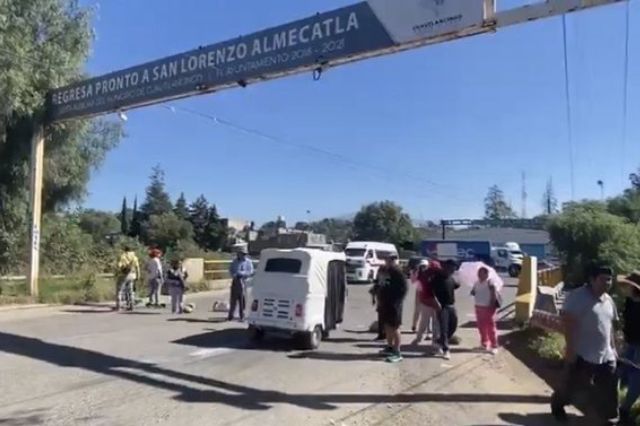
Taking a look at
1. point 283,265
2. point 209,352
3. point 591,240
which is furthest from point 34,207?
point 591,240

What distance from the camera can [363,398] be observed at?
8.18 meters

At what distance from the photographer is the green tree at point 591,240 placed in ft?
77.1

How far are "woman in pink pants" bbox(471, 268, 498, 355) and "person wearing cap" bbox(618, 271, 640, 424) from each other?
449cm

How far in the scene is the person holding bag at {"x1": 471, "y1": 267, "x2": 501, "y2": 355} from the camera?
12.1 m

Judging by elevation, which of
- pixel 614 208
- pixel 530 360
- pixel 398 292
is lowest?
pixel 530 360

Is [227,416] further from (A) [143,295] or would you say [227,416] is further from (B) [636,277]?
(A) [143,295]

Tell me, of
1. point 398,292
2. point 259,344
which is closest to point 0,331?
point 259,344

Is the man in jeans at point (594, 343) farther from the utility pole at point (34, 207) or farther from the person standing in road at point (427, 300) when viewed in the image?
the utility pole at point (34, 207)

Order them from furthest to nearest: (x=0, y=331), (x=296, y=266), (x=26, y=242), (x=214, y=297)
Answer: (x=214, y=297) < (x=26, y=242) < (x=0, y=331) < (x=296, y=266)

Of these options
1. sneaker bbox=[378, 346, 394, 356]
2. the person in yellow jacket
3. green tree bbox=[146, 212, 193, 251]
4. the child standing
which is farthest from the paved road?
green tree bbox=[146, 212, 193, 251]

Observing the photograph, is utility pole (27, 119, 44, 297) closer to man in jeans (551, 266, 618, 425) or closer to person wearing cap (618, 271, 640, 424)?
man in jeans (551, 266, 618, 425)

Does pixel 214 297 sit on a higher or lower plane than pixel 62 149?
lower

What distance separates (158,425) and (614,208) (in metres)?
48.6

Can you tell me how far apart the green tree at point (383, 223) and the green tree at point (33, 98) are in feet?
298
